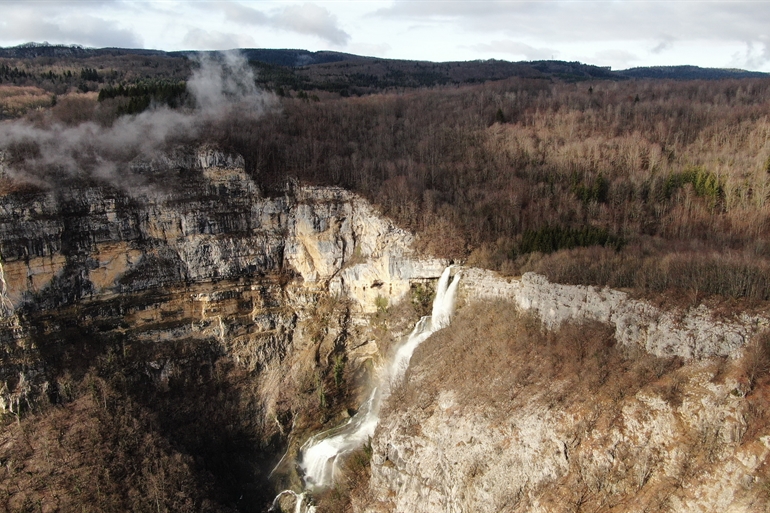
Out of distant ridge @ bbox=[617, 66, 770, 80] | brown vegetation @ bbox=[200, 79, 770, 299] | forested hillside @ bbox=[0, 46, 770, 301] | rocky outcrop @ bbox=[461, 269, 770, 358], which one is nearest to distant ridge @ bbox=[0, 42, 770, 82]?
distant ridge @ bbox=[617, 66, 770, 80]

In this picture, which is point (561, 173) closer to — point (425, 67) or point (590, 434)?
point (590, 434)

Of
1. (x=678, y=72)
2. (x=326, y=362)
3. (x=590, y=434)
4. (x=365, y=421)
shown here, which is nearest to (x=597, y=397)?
(x=590, y=434)

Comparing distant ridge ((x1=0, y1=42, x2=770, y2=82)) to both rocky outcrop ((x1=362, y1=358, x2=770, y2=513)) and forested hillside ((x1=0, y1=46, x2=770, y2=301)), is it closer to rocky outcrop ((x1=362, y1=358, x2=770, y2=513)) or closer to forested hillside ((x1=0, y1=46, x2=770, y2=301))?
forested hillside ((x1=0, y1=46, x2=770, y2=301))

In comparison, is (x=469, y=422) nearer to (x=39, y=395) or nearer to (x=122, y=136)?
(x=39, y=395)

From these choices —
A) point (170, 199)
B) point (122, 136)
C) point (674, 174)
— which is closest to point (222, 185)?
point (170, 199)

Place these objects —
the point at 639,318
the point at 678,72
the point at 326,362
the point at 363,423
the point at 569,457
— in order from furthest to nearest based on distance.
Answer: the point at 678,72, the point at 326,362, the point at 363,423, the point at 639,318, the point at 569,457
